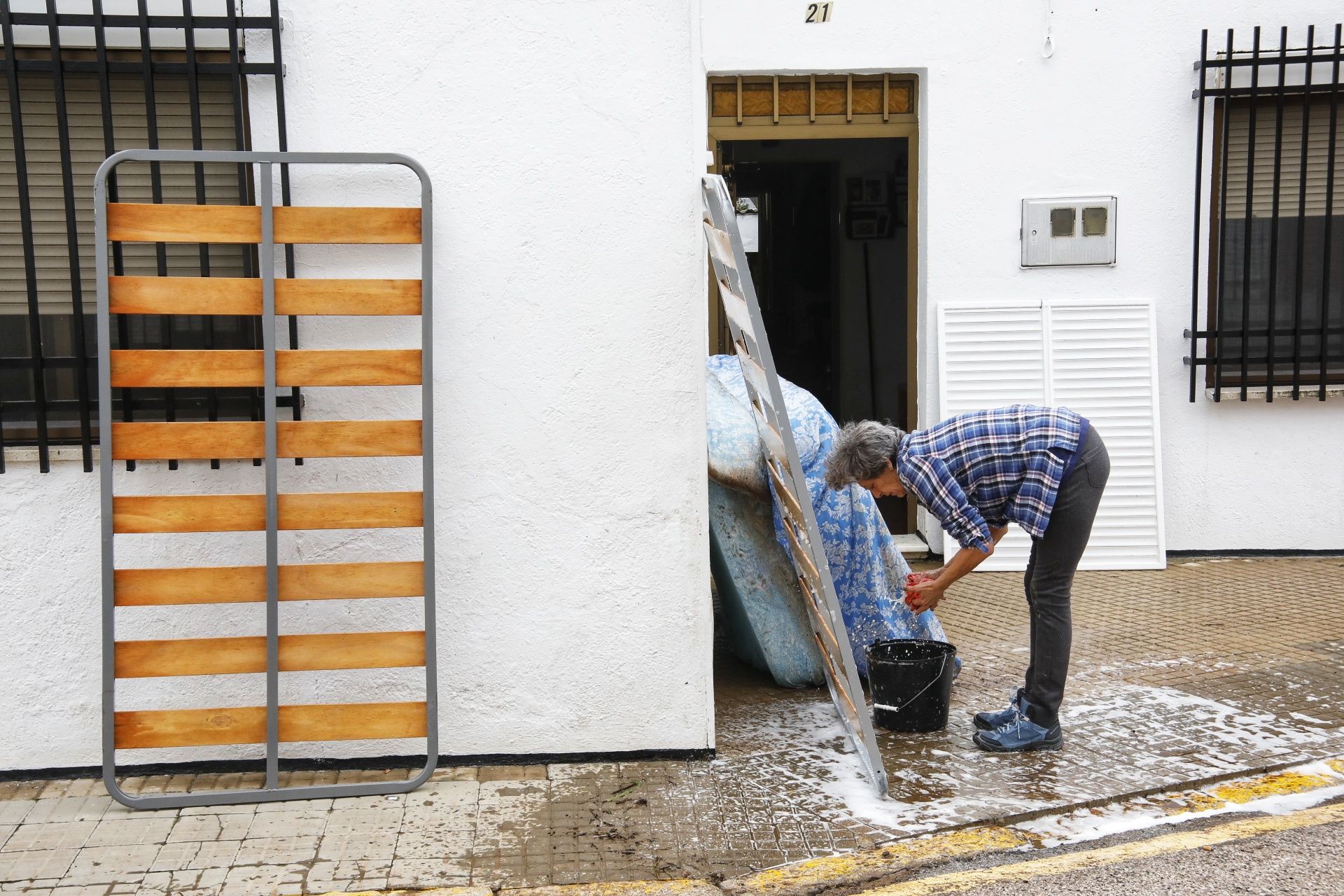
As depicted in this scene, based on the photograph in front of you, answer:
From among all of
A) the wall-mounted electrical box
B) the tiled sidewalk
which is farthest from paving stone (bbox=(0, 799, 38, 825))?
the wall-mounted electrical box

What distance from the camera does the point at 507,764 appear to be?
15.2ft

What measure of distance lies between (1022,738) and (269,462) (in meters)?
2.95

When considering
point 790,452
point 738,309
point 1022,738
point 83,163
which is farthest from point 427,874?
point 83,163

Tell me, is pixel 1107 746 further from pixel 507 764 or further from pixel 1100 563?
pixel 1100 563

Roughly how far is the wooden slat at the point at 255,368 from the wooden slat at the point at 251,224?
38 cm

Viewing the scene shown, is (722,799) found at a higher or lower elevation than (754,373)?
lower

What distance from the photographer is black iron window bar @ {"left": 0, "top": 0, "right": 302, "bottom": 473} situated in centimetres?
434

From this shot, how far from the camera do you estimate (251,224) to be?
4.24m

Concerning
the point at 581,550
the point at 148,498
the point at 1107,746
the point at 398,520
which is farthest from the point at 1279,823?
the point at 148,498

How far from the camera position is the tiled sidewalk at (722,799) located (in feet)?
12.5

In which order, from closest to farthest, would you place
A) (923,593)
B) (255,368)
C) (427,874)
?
(427,874) → (255,368) → (923,593)

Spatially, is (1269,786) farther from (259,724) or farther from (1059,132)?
(1059,132)

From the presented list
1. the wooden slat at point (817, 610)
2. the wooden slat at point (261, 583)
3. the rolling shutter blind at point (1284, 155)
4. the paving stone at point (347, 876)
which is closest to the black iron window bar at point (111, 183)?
the wooden slat at point (261, 583)

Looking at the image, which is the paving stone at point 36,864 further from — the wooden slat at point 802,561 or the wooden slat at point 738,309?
the wooden slat at point 738,309
